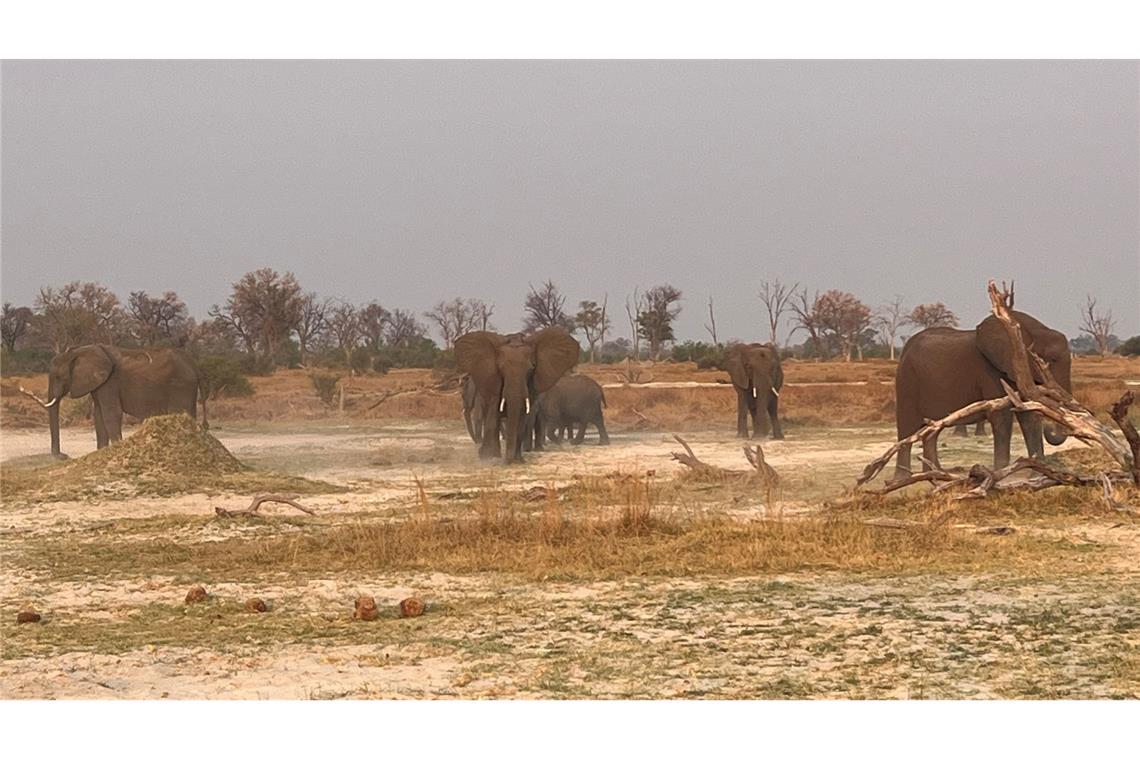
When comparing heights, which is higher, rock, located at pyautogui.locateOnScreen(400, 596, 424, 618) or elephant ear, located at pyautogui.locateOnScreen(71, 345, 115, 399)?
elephant ear, located at pyautogui.locateOnScreen(71, 345, 115, 399)

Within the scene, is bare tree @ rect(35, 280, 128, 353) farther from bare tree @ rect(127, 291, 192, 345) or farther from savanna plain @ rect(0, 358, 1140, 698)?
savanna plain @ rect(0, 358, 1140, 698)

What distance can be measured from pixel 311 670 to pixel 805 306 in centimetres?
8461

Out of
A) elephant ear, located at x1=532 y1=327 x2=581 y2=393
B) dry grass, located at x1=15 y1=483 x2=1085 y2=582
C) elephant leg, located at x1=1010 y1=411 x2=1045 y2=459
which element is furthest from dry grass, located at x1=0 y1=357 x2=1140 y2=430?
dry grass, located at x1=15 y1=483 x2=1085 y2=582

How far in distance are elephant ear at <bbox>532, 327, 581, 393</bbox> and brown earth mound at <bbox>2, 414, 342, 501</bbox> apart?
6.18 meters

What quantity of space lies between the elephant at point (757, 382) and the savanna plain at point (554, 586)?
30.2 ft

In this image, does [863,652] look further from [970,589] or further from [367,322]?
[367,322]

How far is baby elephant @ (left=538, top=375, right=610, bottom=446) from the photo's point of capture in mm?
28875

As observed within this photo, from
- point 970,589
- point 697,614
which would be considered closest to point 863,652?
point 697,614

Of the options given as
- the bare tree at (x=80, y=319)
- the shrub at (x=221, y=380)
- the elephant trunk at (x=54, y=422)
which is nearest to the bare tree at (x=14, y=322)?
the bare tree at (x=80, y=319)

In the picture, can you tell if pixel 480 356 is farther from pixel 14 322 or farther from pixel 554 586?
pixel 14 322

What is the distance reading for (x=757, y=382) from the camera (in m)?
29.7

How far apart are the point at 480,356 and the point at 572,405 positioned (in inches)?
199

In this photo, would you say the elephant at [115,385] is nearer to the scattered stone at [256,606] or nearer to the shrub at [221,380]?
the scattered stone at [256,606]

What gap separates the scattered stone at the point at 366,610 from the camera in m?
9.60
